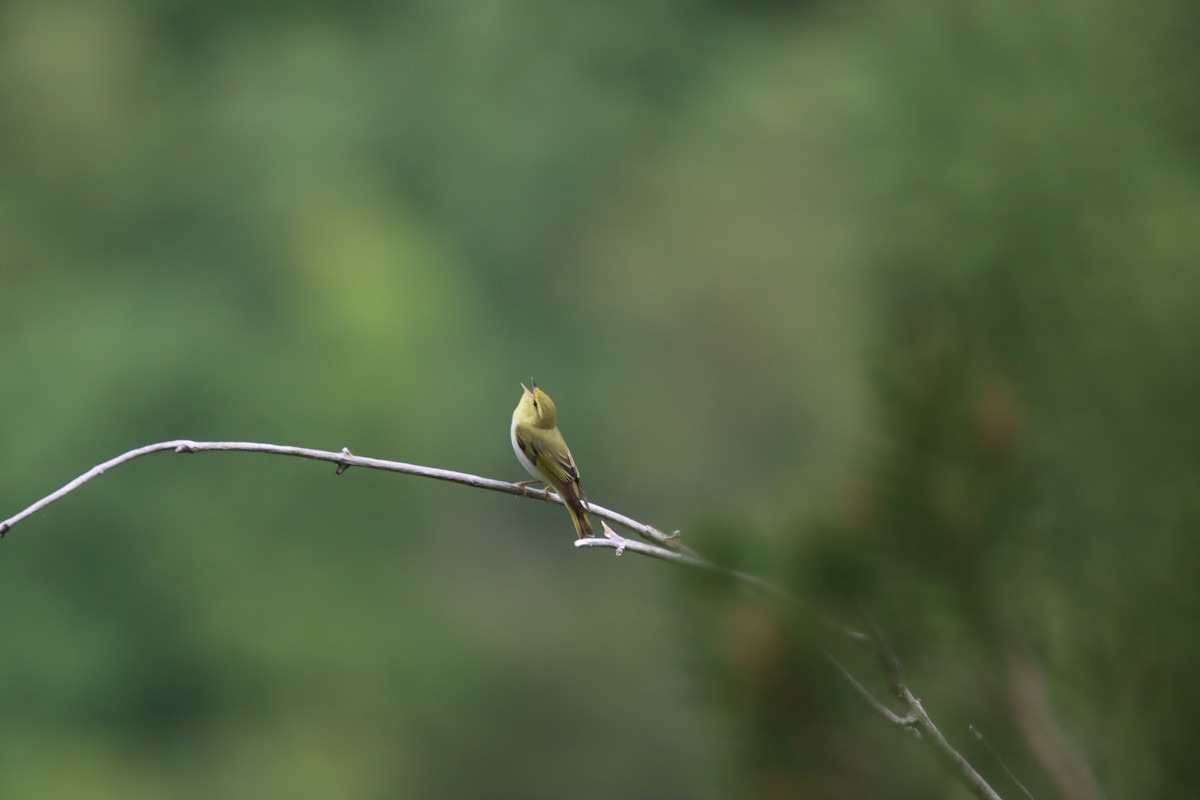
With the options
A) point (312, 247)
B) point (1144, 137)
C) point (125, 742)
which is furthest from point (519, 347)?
point (1144, 137)

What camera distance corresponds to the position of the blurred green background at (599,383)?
364cm

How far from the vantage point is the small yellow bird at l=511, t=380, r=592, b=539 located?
5.91 meters

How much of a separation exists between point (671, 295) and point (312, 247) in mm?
14491

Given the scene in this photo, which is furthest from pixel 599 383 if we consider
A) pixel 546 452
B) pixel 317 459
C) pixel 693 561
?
pixel 693 561

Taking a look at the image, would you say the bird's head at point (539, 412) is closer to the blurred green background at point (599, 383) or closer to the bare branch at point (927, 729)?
the blurred green background at point (599, 383)

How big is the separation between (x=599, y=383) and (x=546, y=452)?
35.4 m

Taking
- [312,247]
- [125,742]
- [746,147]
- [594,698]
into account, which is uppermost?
[746,147]

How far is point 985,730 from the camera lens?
378cm

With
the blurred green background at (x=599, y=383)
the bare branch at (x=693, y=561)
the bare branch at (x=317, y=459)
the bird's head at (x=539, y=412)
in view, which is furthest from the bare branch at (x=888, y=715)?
the bird's head at (x=539, y=412)

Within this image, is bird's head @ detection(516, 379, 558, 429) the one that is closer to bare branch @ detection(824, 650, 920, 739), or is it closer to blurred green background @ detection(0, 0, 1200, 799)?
blurred green background @ detection(0, 0, 1200, 799)

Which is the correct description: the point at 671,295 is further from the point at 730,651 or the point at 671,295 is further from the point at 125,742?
the point at 730,651

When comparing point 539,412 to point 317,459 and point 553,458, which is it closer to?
point 553,458

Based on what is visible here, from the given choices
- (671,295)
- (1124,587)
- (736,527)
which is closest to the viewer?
(736,527)

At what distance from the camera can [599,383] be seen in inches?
1635
